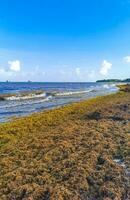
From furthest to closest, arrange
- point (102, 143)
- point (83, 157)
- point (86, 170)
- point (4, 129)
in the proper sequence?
point (4, 129) → point (102, 143) → point (83, 157) → point (86, 170)

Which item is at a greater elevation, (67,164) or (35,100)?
(67,164)

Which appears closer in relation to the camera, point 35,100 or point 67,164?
point 67,164

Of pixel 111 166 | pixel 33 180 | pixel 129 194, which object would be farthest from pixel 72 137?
pixel 129 194

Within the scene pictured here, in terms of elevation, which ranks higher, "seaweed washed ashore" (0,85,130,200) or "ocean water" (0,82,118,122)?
"seaweed washed ashore" (0,85,130,200)

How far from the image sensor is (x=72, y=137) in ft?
34.3

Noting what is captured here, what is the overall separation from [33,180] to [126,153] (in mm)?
3175

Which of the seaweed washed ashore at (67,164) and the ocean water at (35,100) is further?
the ocean water at (35,100)

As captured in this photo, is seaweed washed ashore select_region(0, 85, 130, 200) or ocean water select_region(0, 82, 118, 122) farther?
ocean water select_region(0, 82, 118, 122)

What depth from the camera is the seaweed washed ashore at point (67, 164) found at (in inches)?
232

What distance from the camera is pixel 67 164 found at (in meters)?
7.41

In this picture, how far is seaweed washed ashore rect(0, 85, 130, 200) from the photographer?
19.3ft

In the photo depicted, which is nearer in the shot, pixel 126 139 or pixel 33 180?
pixel 33 180

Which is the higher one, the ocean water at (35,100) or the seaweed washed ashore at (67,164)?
the seaweed washed ashore at (67,164)

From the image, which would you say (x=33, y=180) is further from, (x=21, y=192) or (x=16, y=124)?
(x=16, y=124)
